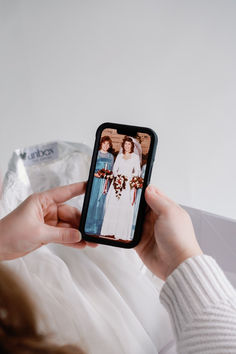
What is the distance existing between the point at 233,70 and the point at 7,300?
1139 mm

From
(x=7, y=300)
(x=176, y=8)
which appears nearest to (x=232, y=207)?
(x=7, y=300)

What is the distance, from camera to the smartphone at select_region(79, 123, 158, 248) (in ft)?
2.22

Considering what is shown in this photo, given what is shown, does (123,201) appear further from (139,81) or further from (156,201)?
(139,81)

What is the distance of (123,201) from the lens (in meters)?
0.69

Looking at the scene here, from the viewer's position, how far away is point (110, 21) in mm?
1533

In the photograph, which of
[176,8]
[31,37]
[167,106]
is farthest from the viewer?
[31,37]

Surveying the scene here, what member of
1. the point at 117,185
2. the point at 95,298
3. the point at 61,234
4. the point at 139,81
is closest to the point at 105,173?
the point at 117,185

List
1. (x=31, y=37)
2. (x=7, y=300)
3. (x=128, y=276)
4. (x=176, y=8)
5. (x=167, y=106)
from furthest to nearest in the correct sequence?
(x=31, y=37)
(x=176, y=8)
(x=167, y=106)
(x=128, y=276)
(x=7, y=300)

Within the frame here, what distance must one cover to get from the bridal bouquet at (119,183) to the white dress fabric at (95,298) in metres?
0.19

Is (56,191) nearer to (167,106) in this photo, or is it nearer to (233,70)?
(167,106)

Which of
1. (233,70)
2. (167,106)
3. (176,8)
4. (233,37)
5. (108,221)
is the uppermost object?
(176,8)

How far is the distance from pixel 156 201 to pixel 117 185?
0.09 m

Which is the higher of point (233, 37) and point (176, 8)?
point (176, 8)

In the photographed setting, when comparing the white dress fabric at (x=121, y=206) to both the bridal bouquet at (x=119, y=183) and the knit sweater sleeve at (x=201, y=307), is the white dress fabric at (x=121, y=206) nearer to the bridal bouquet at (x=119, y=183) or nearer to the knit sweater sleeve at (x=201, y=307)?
the bridal bouquet at (x=119, y=183)
